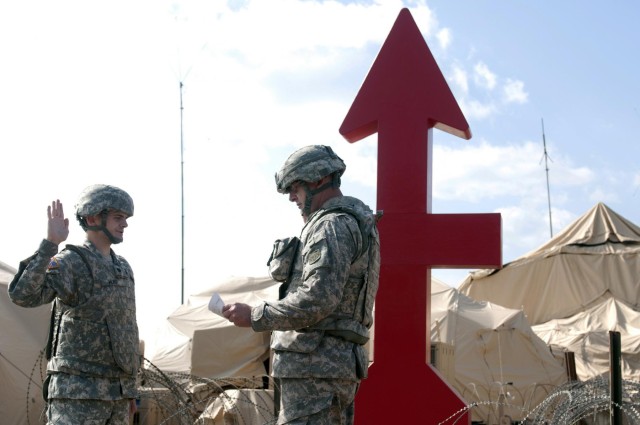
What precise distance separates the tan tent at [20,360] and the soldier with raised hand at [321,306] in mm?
8263

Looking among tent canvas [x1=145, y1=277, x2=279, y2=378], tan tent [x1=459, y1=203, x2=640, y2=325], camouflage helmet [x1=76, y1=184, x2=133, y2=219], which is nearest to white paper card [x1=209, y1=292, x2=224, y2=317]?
camouflage helmet [x1=76, y1=184, x2=133, y2=219]

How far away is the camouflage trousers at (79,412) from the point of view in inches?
193

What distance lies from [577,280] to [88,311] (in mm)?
17112

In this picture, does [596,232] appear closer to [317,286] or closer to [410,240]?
[410,240]

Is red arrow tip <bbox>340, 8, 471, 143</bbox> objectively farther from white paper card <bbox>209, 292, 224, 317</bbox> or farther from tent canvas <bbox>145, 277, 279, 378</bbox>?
tent canvas <bbox>145, 277, 279, 378</bbox>

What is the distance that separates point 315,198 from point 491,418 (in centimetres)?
1162

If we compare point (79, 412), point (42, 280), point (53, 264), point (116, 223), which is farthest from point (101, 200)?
point (79, 412)

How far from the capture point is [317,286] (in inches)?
148

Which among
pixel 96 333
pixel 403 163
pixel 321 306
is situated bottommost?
pixel 96 333

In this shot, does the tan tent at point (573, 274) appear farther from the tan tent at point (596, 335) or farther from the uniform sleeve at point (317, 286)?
the uniform sleeve at point (317, 286)

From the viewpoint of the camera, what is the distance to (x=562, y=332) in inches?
730

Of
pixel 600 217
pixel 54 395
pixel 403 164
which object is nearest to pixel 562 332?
pixel 600 217

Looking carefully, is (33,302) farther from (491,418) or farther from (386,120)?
(491,418)

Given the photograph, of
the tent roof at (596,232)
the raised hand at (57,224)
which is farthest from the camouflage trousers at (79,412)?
the tent roof at (596,232)
